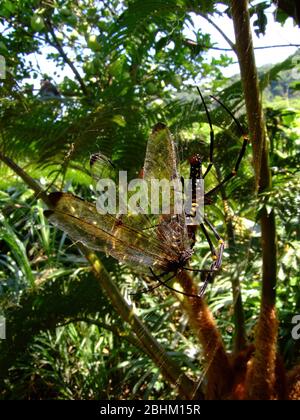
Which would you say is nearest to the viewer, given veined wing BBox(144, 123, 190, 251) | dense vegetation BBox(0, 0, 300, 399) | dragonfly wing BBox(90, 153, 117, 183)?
veined wing BBox(144, 123, 190, 251)

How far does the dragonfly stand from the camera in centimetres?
60

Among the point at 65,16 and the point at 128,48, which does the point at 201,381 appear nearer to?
the point at 128,48

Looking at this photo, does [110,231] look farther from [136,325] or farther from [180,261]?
[136,325]

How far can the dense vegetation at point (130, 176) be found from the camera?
0.97 metres

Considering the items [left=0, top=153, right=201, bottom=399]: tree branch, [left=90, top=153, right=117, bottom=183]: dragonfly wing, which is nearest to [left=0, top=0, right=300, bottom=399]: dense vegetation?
[left=0, top=153, right=201, bottom=399]: tree branch
